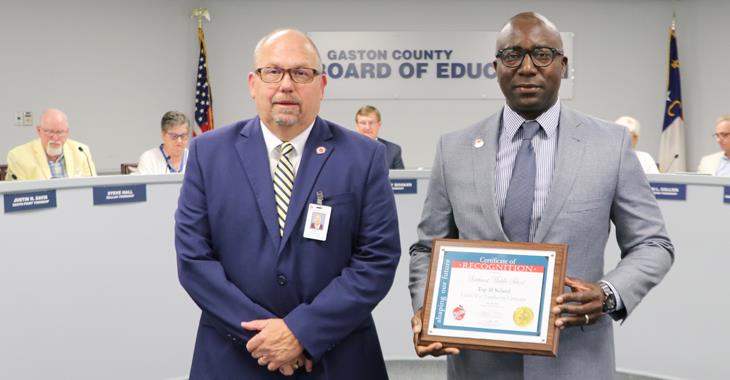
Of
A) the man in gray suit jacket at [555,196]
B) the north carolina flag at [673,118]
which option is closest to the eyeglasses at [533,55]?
the man in gray suit jacket at [555,196]

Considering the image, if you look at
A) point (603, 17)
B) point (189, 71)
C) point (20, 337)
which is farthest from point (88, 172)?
point (603, 17)

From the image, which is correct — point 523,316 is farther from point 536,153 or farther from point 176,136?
point 176,136

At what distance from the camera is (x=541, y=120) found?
1.85 metres

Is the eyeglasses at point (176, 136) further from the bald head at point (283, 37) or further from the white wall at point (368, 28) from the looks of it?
the bald head at point (283, 37)

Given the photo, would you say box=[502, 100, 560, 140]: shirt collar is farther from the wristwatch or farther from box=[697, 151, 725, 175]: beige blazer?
box=[697, 151, 725, 175]: beige blazer

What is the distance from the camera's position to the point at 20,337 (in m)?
3.35

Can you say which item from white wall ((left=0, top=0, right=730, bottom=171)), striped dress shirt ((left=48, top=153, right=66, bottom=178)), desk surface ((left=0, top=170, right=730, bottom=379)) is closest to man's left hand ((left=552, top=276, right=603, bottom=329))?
desk surface ((left=0, top=170, right=730, bottom=379))

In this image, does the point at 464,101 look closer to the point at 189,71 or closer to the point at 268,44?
the point at 189,71

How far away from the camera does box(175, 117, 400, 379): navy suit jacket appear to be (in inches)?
76.9

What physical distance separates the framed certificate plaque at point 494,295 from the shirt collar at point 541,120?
0.30 m

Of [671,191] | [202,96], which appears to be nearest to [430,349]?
[671,191]

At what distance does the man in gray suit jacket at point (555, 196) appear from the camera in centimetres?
177

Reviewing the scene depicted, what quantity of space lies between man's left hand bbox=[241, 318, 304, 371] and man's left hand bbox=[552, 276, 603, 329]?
2.14 ft

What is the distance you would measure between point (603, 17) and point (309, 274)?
27.9 feet
